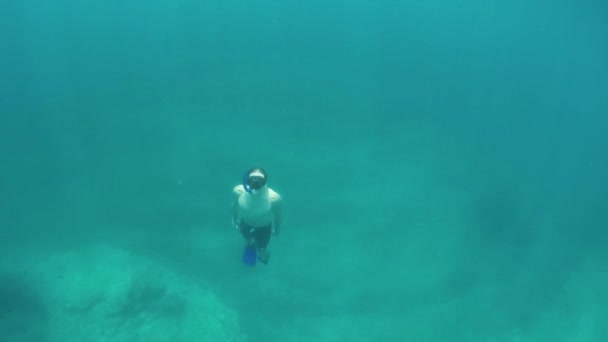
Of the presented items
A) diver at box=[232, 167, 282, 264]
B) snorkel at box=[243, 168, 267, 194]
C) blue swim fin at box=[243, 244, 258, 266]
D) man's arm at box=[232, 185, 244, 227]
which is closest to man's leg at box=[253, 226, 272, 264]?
diver at box=[232, 167, 282, 264]

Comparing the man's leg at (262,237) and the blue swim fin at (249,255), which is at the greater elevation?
the man's leg at (262,237)

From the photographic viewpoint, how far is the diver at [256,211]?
5.63 metres

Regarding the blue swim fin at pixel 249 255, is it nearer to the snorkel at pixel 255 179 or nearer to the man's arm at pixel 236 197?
the man's arm at pixel 236 197

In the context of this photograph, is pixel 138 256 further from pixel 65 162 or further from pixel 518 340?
pixel 518 340

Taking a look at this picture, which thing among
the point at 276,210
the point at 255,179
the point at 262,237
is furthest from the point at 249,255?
the point at 255,179

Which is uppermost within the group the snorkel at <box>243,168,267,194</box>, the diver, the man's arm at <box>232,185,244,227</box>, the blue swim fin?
the man's arm at <box>232,185,244,227</box>

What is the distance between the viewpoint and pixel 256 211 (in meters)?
6.27

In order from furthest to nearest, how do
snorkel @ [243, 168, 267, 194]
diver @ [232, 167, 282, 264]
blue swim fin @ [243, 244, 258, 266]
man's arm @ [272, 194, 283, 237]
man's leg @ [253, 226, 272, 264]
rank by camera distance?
blue swim fin @ [243, 244, 258, 266] → man's leg @ [253, 226, 272, 264] → man's arm @ [272, 194, 283, 237] → diver @ [232, 167, 282, 264] → snorkel @ [243, 168, 267, 194]

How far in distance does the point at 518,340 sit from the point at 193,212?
982 cm

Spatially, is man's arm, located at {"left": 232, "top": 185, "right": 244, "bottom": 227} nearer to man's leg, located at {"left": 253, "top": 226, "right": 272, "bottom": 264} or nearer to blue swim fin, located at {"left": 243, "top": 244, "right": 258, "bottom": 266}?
man's leg, located at {"left": 253, "top": 226, "right": 272, "bottom": 264}

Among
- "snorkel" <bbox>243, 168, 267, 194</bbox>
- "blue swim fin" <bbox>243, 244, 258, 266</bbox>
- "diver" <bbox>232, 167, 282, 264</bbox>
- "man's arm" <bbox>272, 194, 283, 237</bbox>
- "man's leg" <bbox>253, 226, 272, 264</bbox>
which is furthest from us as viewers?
"blue swim fin" <bbox>243, 244, 258, 266</bbox>

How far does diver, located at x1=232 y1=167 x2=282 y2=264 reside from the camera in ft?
18.5

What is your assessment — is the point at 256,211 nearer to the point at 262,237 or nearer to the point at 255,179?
the point at 262,237

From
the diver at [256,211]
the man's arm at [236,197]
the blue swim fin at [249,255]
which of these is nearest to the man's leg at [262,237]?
the diver at [256,211]
